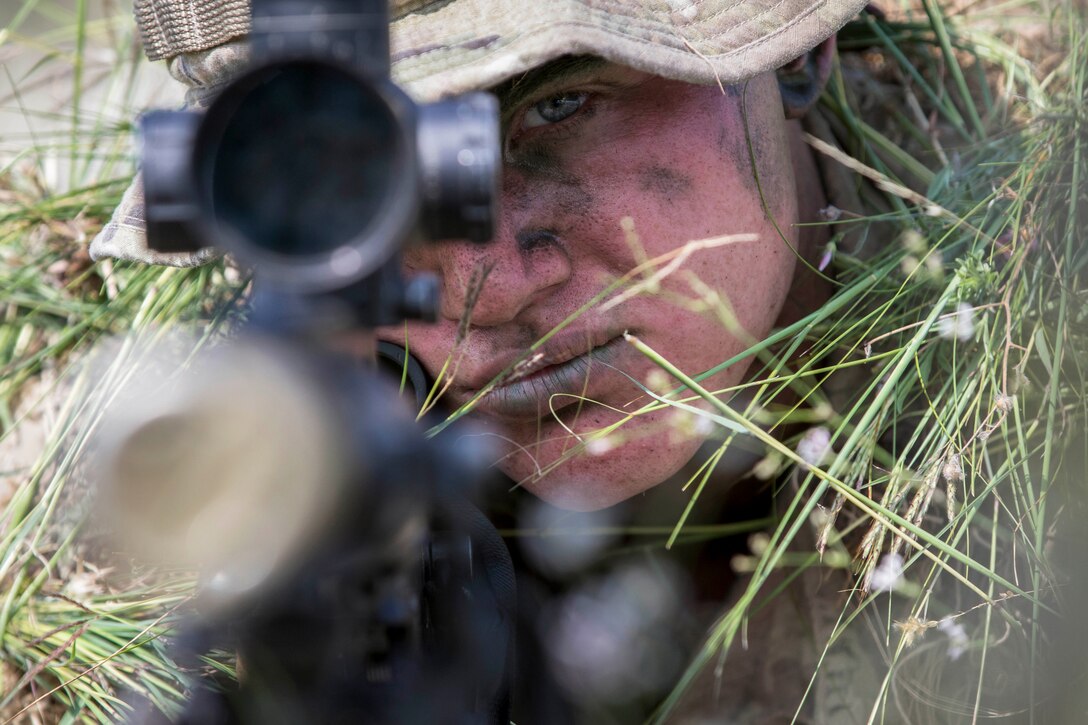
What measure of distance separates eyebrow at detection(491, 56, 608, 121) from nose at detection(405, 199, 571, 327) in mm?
132

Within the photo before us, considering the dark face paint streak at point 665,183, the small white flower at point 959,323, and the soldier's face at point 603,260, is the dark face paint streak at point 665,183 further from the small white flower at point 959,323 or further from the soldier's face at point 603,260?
the small white flower at point 959,323

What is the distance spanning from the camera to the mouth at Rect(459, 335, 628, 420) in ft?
4.67

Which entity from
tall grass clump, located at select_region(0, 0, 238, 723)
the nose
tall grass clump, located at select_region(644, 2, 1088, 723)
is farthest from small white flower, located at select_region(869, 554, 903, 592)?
tall grass clump, located at select_region(0, 0, 238, 723)

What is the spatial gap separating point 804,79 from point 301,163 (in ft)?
3.57

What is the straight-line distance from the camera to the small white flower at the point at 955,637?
1.36 m

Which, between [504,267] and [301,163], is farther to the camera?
[504,267]

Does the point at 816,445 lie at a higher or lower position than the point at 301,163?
lower

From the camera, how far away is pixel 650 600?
6.26 ft

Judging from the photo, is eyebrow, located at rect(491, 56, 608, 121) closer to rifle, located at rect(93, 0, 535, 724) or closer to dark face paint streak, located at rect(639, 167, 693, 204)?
dark face paint streak, located at rect(639, 167, 693, 204)

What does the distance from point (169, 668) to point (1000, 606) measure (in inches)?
41.8

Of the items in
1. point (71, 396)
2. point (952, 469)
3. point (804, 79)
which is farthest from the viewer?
point (71, 396)

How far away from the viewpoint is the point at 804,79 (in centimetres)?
167

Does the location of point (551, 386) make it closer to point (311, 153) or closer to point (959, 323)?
point (959, 323)

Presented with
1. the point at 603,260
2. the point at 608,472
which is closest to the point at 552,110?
the point at 603,260
